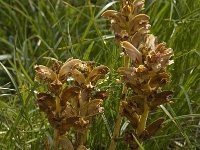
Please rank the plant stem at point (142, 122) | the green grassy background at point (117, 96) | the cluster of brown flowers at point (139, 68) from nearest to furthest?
the cluster of brown flowers at point (139, 68) → the plant stem at point (142, 122) → the green grassy background at point (117, 96)

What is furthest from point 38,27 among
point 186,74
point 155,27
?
point 186,74

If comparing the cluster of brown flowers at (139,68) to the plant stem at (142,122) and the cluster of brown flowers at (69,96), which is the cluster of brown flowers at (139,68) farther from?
the cluster of brown flowers at (69,96)

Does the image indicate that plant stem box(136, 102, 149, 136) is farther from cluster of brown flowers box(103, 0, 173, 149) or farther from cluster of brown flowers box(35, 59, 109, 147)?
→ cluster of brown flowers box(35, 59, 109, 147)

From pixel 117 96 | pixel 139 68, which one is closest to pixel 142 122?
pixel 139 68

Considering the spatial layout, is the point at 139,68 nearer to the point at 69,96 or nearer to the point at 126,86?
the point at 126,86

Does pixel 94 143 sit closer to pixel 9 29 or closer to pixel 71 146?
pixel 71 146

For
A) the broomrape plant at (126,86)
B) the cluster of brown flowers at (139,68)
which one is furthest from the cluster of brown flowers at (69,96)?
the cluster of brown flowers at (139,68)

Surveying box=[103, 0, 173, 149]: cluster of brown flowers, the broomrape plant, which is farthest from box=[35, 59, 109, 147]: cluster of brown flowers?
box=[103, 0, 173, 149]: cluster of brown flowers
